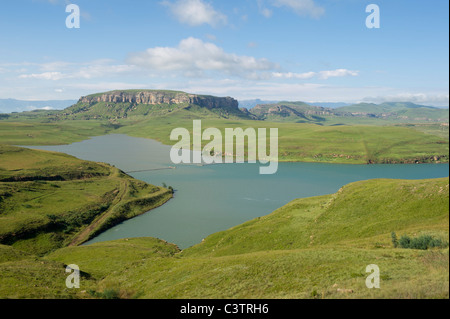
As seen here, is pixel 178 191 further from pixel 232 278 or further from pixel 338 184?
pixel 232 278

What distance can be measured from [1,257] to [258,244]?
5126cm

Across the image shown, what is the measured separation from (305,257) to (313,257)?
38.1 inches

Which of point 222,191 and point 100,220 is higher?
point 222,191

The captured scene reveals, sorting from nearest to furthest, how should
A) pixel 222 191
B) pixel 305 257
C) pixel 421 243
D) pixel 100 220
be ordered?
pixel 421 243 < pixel 305 257 < pixel 100 220 < pixel 222 191

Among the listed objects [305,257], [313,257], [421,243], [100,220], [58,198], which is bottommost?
[100,220]

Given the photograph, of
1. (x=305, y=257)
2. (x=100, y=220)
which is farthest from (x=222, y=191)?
(x=305, y=257)

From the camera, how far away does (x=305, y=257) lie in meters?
33.1

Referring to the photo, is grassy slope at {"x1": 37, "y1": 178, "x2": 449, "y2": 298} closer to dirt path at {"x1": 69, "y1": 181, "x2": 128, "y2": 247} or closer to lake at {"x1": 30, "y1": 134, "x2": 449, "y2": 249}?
dirt path at {"x1": 69, "y1": 181, "x2": 128, "y2": 247}

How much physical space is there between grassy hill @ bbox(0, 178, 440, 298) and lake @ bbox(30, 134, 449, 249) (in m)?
13.2

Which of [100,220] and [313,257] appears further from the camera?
[100,220]

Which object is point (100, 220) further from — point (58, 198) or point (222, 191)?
point (222, 191)

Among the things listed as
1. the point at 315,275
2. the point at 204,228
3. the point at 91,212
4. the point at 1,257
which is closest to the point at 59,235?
the point at 91,212

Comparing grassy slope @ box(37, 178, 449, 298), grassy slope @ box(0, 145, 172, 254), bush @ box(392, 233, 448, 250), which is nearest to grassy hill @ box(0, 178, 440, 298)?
grassy slope @ box(37, 178, 449, 298)

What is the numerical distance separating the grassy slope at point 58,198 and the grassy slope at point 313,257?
50.8 feet
